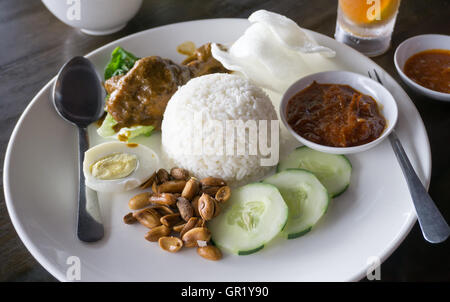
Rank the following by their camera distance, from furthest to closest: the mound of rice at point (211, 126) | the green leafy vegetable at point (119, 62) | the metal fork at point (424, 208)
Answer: the green leafy vegetable at point (119, 62) < the mound of rice at point (211, 126) < the metal fork at point (424, 208)

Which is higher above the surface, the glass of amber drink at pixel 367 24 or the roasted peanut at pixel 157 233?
the glass of amber drink at pixel 367 24

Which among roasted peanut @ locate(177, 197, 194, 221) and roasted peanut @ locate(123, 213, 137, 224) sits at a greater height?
roasted peanut @ locate(177, 197, 194, 221)

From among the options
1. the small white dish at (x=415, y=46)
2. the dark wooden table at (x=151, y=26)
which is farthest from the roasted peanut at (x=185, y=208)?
the small white dish at (x=415, y=46)

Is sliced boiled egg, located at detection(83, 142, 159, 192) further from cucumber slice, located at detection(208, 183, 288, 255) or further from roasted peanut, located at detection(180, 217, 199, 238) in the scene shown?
cucumber slice, located at detection(208, 183, 288, 255)

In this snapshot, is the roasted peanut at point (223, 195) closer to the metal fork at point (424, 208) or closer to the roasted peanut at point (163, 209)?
the roasted peanut at point (163, 209)

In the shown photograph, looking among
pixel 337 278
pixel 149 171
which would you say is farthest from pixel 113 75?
pixel 337 278

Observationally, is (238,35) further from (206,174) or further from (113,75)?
(206,174)

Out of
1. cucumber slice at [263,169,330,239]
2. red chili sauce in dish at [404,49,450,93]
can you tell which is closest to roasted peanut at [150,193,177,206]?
cucumber slice at [263,169,330,239]
